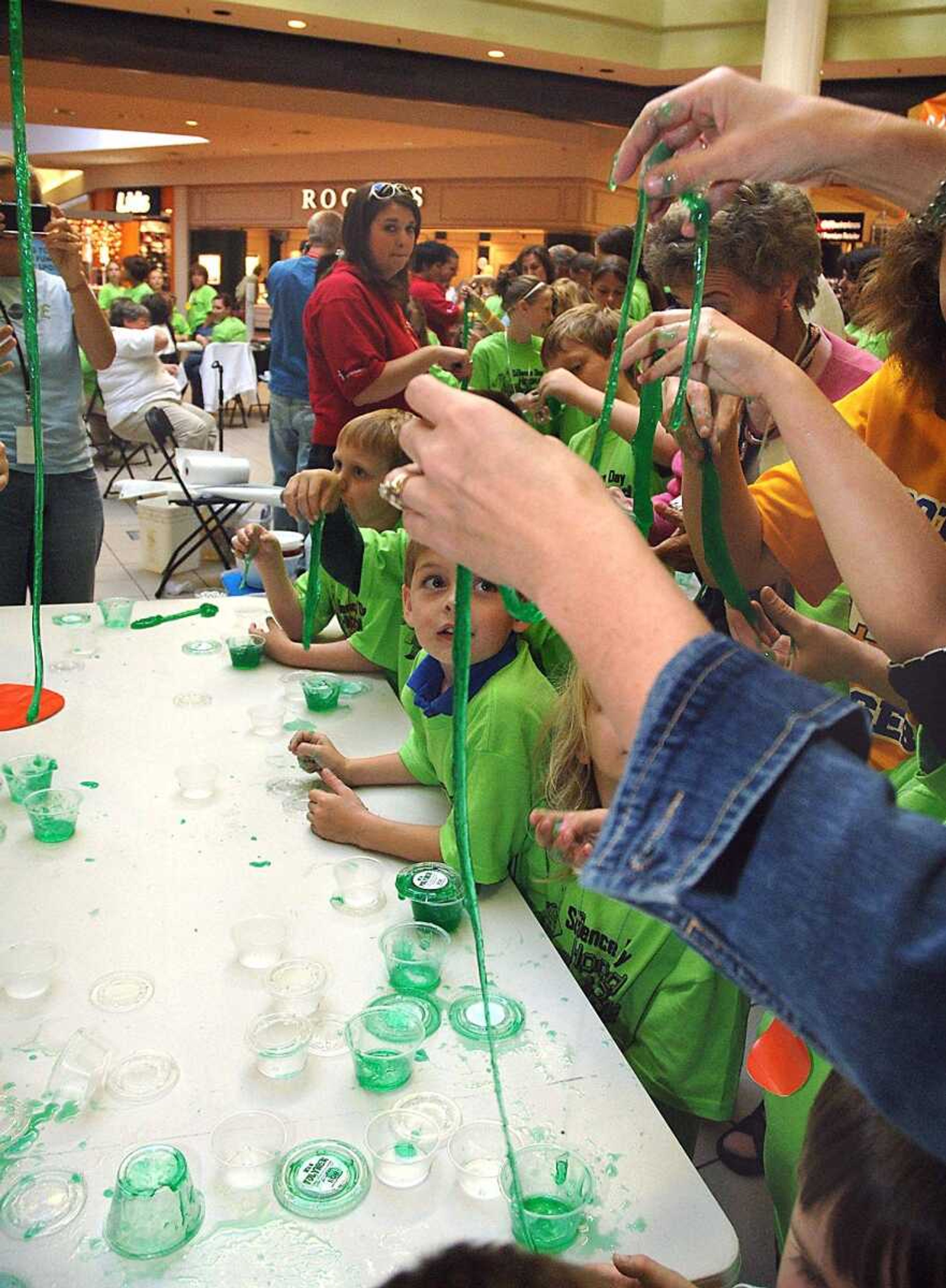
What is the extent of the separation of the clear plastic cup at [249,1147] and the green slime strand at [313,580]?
3.59ft

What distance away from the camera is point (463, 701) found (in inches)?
34.7

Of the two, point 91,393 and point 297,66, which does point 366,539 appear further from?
point 297,66

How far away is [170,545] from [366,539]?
2.72 metres

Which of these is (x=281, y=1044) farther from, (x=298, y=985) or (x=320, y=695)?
(x=320, y=695)

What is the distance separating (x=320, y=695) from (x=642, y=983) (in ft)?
2.76

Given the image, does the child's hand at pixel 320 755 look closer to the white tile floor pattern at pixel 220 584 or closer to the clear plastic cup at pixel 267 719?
the clear plastic cup at pixel 267 719

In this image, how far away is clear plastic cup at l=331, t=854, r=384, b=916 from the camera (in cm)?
134

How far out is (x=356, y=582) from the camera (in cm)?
212

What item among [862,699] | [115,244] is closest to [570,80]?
[862,699]

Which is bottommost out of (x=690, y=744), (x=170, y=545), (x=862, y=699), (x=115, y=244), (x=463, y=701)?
(x=170, y=545)

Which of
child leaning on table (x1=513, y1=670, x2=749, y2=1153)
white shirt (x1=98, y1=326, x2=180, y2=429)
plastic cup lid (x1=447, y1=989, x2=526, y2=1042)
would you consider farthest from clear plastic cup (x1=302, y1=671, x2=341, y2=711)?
white shirt (x1=98, y1=326, x2=180, y2=429)

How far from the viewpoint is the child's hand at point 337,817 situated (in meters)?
1.47

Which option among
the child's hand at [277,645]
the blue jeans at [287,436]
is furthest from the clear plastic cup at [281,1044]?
the blue jeans at [287,436]

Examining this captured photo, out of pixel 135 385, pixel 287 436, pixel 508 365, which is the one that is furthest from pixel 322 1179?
pixel 135 385
